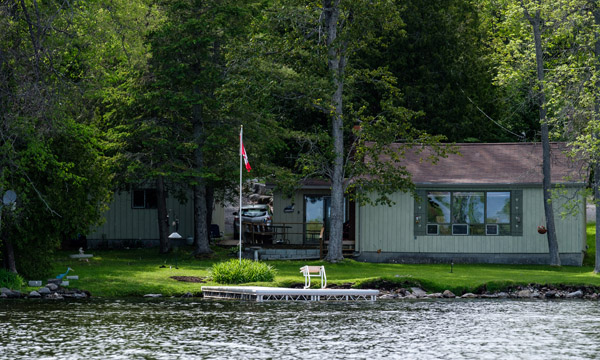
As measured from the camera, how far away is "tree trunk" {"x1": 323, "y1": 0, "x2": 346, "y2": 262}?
34.9 metres

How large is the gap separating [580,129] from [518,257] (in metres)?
6.39

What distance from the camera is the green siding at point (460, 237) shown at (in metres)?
35.7

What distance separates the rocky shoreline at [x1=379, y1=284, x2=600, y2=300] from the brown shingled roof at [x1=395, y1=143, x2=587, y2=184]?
7467mm

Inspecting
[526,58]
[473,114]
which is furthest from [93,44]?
[473,114]

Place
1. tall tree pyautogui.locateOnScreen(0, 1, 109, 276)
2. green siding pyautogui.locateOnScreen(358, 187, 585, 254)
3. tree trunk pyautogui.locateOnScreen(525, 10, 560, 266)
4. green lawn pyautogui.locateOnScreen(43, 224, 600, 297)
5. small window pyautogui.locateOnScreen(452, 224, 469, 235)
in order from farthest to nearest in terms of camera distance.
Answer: small window pyautogui.locateOnScreen(452, 224, 469, 235) < green siding pyautogui.locateOnScreen(358, 187, 585, 254) < tree trunk pyautogui.locateOnScreen(525, 10, 560, 266) < green lawn pyautogui.locateOnScreen(43, 224, 600, 297) < tall tree pyautogui.locateOnScreen(0, 1, 109, 276)

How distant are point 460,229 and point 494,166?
324cm

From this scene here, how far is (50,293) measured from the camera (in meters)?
26.6

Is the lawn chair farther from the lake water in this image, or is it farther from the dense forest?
the dense forest

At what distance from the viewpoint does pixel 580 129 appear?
107 feet

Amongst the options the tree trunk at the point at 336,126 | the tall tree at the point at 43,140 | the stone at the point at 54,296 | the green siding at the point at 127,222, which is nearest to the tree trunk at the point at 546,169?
the tree trunk at the point at 336,126

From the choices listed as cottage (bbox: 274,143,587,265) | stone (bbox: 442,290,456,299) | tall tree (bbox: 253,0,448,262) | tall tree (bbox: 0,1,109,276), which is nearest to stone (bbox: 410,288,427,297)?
stone (bbox: 442,290,456,299)

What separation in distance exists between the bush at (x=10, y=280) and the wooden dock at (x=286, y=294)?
6006mm

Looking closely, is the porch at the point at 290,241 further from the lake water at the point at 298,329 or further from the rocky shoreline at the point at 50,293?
the lake water at the point at 298,329

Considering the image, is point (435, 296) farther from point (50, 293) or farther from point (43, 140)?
point (43, 140)
